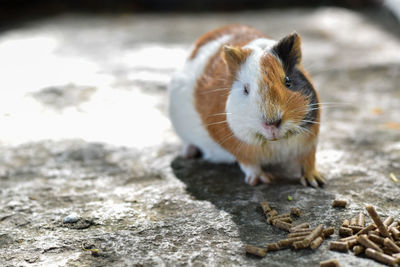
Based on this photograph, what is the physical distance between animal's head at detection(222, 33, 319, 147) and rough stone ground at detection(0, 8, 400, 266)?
66cm

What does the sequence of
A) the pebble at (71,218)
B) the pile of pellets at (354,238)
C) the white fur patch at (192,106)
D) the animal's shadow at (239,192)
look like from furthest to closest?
1. the white fur patch at (192,106)
2. the pebble at (71,218)
3. the animal's shadow at (239,192)
4. the pile of pellets at (354,238)

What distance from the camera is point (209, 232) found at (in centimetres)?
373

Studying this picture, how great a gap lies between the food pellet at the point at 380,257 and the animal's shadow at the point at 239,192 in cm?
64

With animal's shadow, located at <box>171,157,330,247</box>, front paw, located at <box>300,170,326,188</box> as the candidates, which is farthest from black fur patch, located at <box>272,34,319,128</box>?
animal's shadow, located at <box>171,157,330,247</box>

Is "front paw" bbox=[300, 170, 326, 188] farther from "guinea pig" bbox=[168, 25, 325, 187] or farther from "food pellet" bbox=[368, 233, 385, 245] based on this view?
"food pellet" bbox=[368, 233, 385, 245]

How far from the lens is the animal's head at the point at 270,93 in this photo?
3.76 m

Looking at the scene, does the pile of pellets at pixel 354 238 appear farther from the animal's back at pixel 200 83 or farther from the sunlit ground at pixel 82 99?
the sunlit ground at pixel 82 99

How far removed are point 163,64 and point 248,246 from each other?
559 cm

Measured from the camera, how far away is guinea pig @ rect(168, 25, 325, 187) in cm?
383

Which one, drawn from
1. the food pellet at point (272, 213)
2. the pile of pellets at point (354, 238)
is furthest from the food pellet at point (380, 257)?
the food pellet at point (272, 213)

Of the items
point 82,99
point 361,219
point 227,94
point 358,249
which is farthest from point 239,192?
point 82,99

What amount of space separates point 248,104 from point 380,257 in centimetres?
150

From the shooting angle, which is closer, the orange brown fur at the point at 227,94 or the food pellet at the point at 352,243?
the food pellet at the point at 352,243

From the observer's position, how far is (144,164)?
17.1 ft
